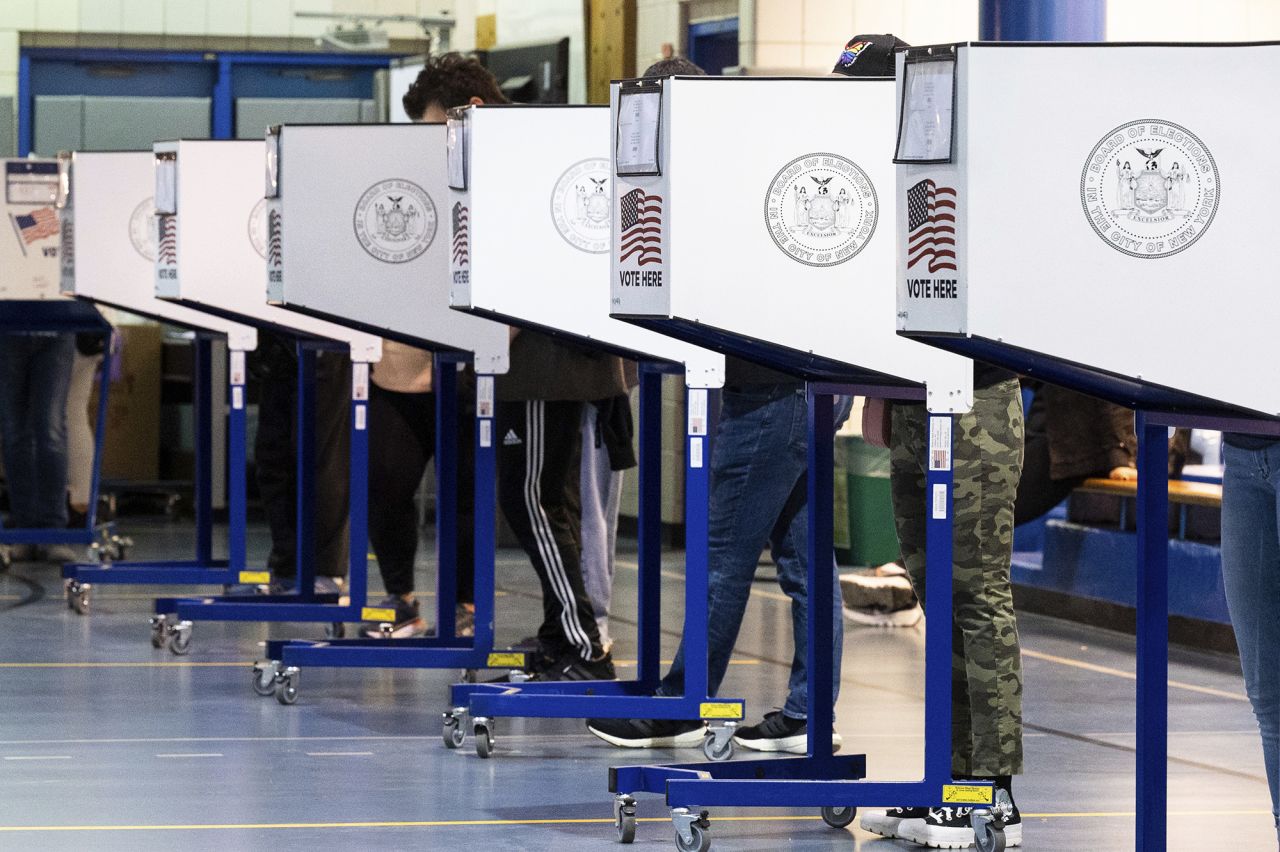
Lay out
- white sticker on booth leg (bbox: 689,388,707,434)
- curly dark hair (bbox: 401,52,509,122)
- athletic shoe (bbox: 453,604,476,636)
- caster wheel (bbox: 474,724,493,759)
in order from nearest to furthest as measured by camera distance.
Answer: white sticker on booth leg (bbox: 689,388,707,434) → caster wheel (bbox: 474,724,493,759) → curly dark hair (bbox: 401,52,509,122) → athletic shoe (bbox: 453,604,476,636)

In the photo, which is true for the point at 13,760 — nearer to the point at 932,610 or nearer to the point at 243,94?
the point at 932,610

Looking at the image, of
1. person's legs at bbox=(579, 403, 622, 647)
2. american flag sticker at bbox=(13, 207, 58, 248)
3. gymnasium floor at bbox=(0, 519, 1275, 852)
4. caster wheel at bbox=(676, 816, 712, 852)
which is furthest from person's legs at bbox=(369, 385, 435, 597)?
caster wheel at bbox=(676, 816, 712, 852)

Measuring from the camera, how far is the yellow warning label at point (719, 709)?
15.2ft

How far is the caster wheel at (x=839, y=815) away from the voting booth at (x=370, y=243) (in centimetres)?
152

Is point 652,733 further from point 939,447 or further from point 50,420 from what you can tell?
point 50,420

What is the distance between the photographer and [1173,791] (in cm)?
457

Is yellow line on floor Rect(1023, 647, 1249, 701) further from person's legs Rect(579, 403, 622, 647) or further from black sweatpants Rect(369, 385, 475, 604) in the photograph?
black sweatpants Rect(369, 385, 475, 604)

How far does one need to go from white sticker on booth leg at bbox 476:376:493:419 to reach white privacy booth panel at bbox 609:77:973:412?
1.45 m

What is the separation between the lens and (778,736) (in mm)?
4824

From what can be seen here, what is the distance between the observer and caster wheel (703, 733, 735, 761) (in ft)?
15.3

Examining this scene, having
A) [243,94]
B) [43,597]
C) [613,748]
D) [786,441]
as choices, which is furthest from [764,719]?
[243,94]

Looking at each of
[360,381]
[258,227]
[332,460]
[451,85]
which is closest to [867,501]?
[332,460]

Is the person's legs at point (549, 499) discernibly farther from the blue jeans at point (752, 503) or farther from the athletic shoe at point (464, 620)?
the athletic shoe at point (464, 620)

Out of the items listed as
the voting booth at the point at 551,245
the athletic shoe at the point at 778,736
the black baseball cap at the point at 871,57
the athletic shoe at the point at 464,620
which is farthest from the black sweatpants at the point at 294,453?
the black baseball cap at the point at 871,57
